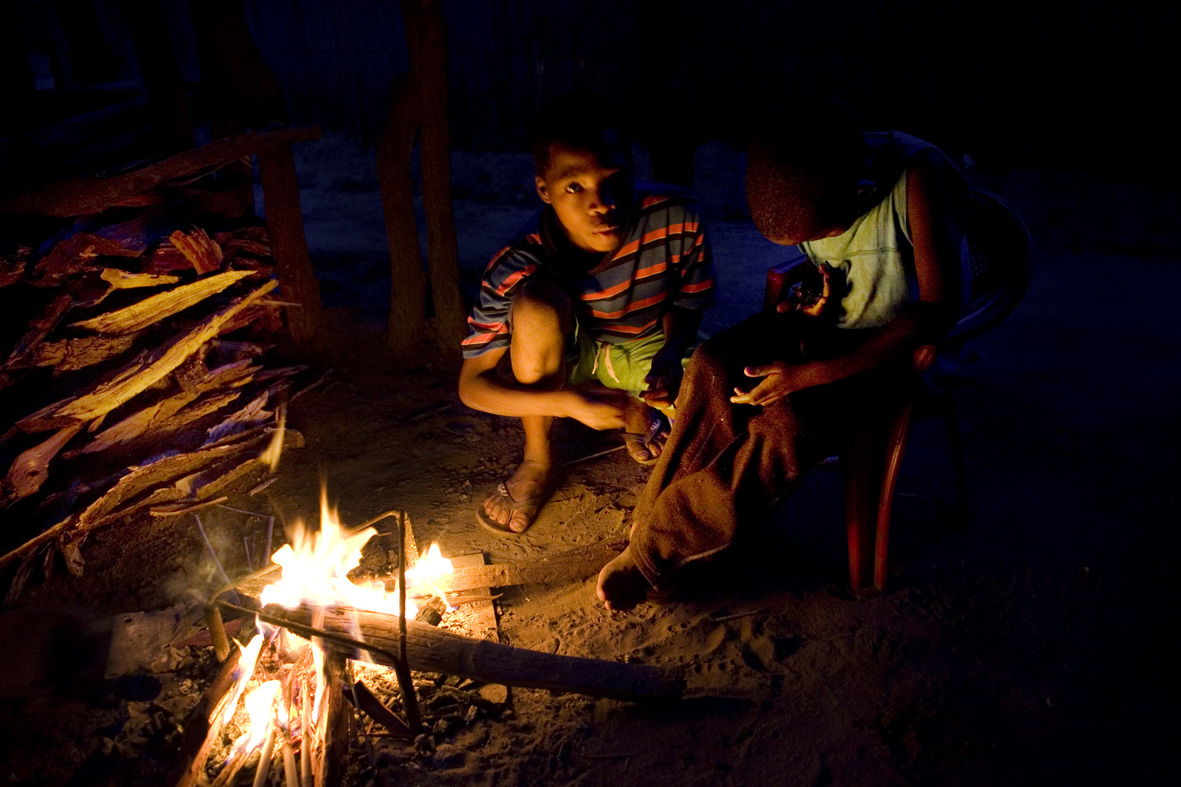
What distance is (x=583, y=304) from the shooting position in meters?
3.27

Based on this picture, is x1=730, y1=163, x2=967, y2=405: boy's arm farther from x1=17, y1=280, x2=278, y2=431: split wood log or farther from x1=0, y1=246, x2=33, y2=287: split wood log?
x1=0, y1=246, x2=33, y2=287: split wood log

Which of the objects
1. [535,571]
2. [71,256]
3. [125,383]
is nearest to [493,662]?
[535,571]

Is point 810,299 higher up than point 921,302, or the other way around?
point 921,302

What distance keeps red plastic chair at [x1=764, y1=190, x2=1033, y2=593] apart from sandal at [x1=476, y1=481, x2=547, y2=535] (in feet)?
4.68

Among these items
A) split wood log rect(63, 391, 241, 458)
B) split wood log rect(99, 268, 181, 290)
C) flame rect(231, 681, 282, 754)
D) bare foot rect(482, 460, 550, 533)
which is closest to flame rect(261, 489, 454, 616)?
flame rect(231, 681, 282, 754)

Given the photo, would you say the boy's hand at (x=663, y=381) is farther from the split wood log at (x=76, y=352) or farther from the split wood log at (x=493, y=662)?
the split wood log at (x=76, y=352)

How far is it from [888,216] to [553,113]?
133 cm

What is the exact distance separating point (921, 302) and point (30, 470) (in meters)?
3.68

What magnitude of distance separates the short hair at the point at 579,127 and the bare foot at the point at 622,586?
163 cm

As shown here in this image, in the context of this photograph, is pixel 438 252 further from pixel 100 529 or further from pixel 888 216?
pixel 888 216

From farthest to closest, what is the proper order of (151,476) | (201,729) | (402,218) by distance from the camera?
(402,218), (151,476), (201,729)

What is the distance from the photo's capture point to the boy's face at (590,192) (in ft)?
8.86

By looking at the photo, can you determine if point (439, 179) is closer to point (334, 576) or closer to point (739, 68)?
point (334, 576)

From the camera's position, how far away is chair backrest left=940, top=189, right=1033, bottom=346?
10.5 feet
